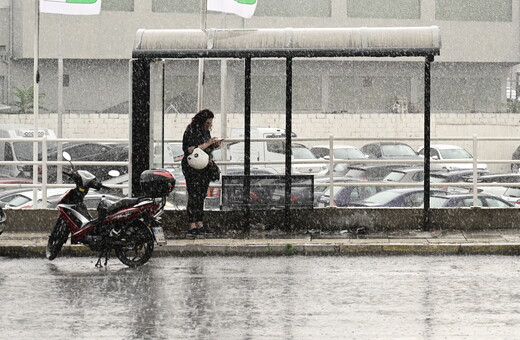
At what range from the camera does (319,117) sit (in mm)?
49031

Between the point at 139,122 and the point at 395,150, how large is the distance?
24.0 metres

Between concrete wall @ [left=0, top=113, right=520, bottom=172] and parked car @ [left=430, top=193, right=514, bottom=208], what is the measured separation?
1002 inches

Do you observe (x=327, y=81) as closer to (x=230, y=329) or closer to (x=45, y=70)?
(x=45, y=70)

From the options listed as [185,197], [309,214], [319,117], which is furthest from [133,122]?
[319,117]

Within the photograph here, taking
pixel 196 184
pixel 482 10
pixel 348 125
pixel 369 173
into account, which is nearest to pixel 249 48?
pixel 196 184

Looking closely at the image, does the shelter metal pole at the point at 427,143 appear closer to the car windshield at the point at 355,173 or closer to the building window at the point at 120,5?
the car windshield at the point at 355,173

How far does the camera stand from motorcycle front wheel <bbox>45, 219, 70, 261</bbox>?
46.5 ft

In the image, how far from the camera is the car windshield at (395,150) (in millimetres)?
38769

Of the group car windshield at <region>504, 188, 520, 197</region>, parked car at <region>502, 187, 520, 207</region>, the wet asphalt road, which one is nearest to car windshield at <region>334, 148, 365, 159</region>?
parked car at <region>502, 187, 520, 207</region>

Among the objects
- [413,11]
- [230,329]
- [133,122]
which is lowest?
[230,329]

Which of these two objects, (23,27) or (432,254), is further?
(23,27)

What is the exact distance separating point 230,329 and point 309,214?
25.5 ft

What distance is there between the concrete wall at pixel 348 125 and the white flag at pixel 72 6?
2189cm

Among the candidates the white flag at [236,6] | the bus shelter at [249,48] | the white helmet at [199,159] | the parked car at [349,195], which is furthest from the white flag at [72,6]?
the white helmet at [199,159]
